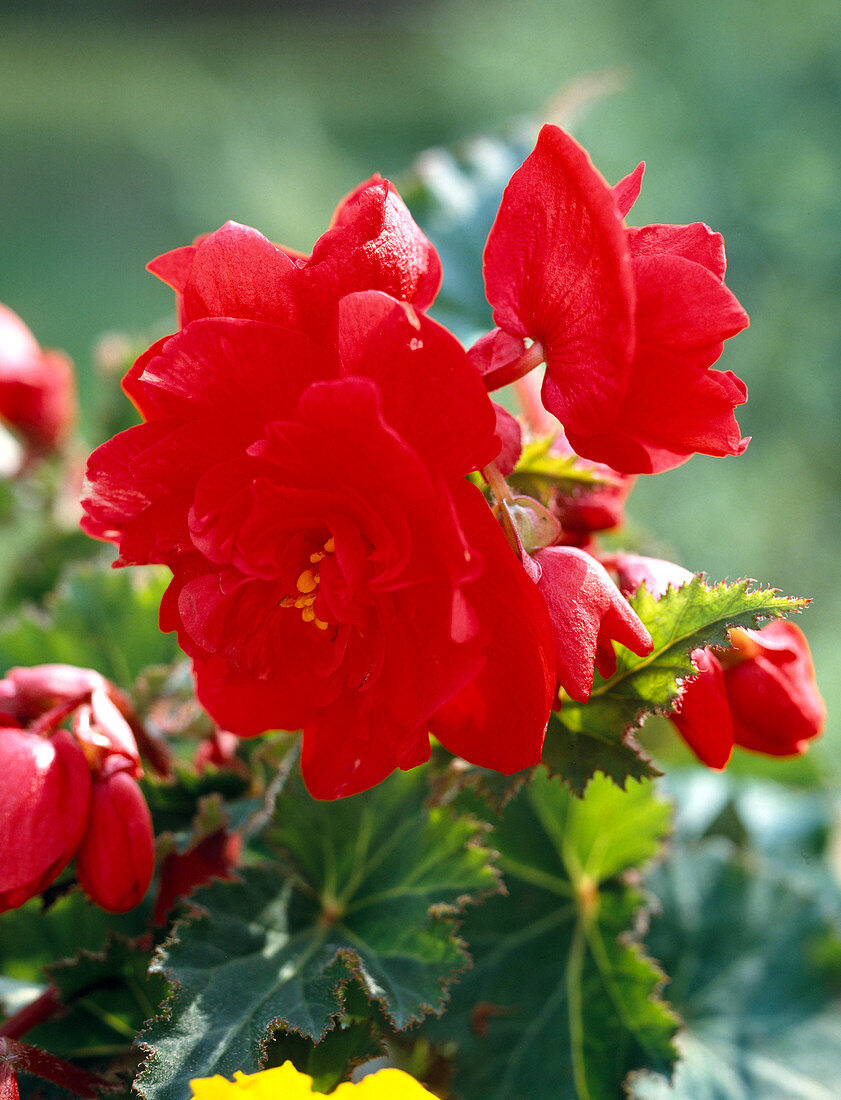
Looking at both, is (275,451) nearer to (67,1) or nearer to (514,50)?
(514,50)

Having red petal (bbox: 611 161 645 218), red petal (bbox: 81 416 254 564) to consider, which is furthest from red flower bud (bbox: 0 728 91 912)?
red petal (bbox: 611 161 645 218)

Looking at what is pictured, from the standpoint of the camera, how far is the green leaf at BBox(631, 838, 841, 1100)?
641 millimetres

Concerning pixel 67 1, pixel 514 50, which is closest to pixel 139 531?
pixel 514 50

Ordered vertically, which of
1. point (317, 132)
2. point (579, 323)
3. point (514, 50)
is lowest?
point (579, 323)

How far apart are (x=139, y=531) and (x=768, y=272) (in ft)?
7.72

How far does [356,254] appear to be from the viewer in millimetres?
374

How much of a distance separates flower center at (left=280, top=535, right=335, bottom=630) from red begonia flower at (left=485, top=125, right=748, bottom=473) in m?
0.10

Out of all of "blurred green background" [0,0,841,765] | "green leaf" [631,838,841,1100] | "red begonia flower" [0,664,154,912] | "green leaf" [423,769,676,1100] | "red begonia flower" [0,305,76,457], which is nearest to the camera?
"red begonia flower" [0,664,154,912]

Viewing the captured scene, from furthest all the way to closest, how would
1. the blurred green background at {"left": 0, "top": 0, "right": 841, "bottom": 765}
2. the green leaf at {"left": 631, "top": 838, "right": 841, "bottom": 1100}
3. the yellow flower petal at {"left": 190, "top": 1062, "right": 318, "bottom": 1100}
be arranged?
the blurred green background at {"left": 0, "top": 0, "right": 841, "bottom": 765} < the green leaf at {"left": 631, "top": 838, "right": 841, "bottom": 1100} < the yellow flower petal at {"left": 190, "top": 1062, "right": 318, "bottom": 1100}

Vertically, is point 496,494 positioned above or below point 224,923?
above

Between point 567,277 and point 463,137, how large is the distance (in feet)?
7.05

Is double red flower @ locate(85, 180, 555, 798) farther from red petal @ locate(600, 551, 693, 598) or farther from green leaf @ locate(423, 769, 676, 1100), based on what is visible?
green leaf @ locate(423, 769, 676, 1100)

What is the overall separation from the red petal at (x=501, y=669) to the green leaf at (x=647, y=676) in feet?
0.19

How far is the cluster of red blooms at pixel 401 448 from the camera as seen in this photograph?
35 centimetres
